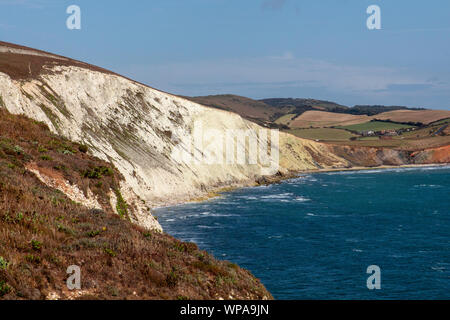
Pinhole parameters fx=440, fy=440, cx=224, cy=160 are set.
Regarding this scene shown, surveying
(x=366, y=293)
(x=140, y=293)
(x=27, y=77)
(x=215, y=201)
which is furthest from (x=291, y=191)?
(x=140, y=293)

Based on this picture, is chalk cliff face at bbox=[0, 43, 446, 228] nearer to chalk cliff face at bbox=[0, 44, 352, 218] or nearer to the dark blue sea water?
chalk cliff face at bbox=[0, 44, 352, 218]

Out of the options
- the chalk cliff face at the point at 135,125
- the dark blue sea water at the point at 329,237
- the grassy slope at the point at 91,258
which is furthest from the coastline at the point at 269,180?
the grassy slope at the point at 91,258

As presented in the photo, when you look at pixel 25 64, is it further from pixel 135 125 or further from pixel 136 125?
pixel 136 125

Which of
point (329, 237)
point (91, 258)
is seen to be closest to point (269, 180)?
point (329, 237)

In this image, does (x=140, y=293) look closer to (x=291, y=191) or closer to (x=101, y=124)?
→ (x=101, y=124)

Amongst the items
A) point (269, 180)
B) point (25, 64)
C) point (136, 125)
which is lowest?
point (269, 180)

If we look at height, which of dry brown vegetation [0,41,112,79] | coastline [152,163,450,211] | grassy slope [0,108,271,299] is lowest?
coastline [152,163,450,211]

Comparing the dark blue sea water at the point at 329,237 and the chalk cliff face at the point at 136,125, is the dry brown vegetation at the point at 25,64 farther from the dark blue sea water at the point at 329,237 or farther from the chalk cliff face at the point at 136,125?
the dark blue sea water at the point at 329,237

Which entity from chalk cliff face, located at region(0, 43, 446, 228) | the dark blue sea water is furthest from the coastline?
the dark blue sea water
